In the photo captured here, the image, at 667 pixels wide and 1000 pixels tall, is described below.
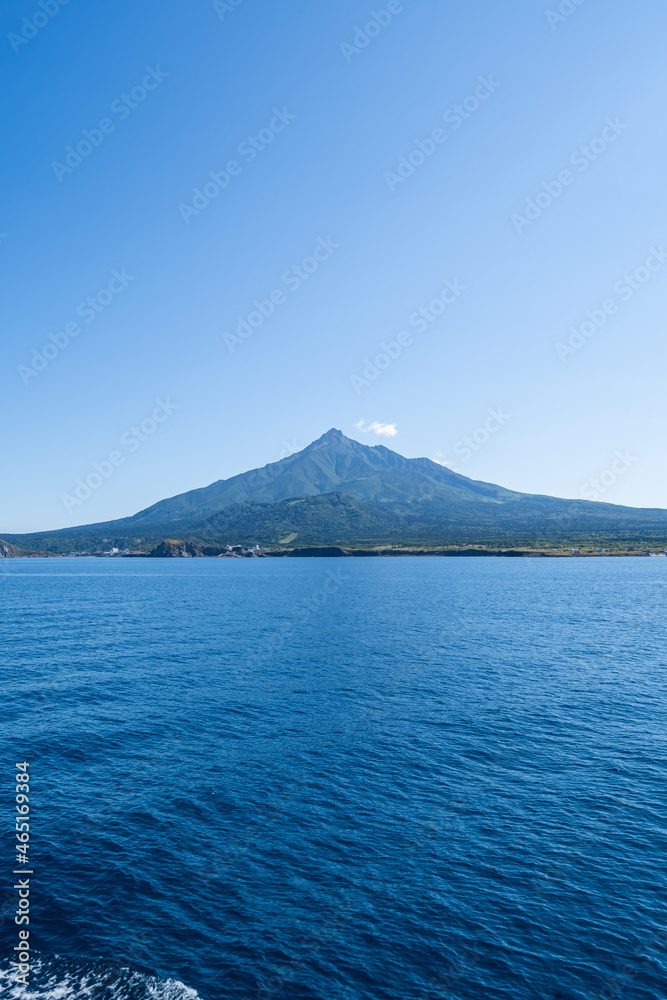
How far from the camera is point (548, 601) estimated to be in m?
156

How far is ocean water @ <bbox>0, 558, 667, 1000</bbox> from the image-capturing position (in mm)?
25062

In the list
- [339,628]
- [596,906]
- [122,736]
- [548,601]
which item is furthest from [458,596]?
[596,906]

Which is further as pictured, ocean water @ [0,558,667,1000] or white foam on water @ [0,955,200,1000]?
ocean water @ [0,558,667,1000]

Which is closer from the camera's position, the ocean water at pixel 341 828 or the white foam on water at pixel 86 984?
the white foam on water at pixel 86 984

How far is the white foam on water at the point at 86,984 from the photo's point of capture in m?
23.3

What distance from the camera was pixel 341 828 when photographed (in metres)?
35.9

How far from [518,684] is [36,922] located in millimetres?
58729

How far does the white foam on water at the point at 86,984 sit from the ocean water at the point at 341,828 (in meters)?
0.10

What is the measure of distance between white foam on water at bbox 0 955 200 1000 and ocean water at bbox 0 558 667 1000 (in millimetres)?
96

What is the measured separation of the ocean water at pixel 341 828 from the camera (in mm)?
25062

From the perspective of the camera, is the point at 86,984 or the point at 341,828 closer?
the point at 86,984

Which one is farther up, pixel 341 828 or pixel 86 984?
pixel 341 828

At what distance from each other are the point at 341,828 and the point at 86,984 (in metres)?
17.2

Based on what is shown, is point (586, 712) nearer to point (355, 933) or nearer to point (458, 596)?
point (355, 933)
